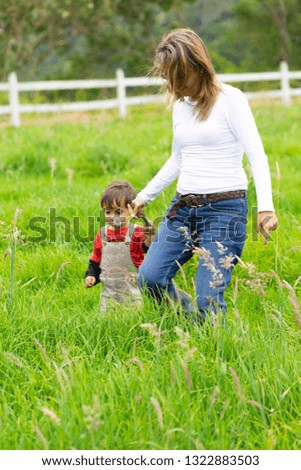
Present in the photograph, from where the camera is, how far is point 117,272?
153 inches

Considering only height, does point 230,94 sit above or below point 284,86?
below

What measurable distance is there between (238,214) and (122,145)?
471 cm

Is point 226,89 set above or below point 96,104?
below

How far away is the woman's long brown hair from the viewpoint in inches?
132

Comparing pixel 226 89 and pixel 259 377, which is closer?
pixel 259 377

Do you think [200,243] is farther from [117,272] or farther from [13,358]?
[13,358]

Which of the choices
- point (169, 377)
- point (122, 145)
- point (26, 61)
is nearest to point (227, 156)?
point (169, 377)

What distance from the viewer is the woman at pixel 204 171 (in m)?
3.38

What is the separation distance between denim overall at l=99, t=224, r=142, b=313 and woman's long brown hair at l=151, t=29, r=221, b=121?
91 centimetres

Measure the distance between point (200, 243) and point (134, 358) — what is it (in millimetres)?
1125

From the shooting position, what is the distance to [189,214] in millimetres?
3561

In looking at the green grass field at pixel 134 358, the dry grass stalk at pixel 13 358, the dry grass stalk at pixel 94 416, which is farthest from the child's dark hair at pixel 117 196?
the dry grass stalk at pixel 94 416

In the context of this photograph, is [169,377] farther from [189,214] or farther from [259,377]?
[189,214]

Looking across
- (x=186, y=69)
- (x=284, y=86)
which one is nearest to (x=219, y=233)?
(x=186, y=69)
